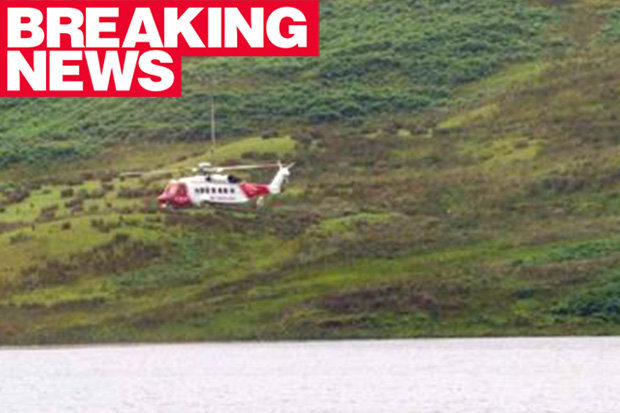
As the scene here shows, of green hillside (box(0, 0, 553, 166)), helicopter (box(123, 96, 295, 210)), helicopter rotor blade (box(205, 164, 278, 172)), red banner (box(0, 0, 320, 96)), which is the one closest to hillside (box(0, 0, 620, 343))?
green hillside (box(0, 0, 553, 166))

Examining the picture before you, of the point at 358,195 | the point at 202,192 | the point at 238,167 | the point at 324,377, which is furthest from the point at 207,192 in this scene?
the point at 324,377

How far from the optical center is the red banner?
130 meters

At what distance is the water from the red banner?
3239 cm

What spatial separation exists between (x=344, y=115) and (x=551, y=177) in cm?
3723

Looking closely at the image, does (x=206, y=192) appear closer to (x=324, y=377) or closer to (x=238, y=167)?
(x=238, y=167)

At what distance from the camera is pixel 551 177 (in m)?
122

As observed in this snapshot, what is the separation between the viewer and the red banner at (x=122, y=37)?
427ft

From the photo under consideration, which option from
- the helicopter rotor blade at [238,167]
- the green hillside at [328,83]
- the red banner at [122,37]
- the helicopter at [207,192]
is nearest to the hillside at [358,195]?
the green hillside at [328,83]

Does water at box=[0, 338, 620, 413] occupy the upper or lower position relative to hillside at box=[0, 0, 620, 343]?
lower

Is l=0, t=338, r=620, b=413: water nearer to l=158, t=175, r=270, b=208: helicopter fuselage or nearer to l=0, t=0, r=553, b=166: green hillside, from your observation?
l=158, t=175, r=270, b=208: helicopter fuselage

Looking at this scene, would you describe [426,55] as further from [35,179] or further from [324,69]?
[35,179]

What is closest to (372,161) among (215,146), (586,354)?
(215,146)

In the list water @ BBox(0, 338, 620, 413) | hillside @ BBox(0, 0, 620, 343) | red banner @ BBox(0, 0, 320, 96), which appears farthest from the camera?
red banner @ BBox(0, 0, 320, 96)

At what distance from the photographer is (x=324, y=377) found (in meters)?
85.2
